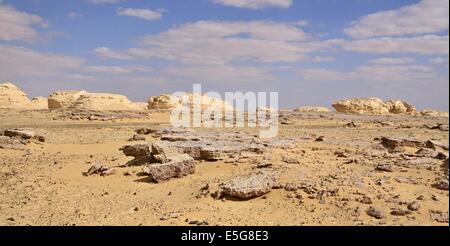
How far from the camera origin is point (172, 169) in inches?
337

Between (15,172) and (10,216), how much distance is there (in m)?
3.20

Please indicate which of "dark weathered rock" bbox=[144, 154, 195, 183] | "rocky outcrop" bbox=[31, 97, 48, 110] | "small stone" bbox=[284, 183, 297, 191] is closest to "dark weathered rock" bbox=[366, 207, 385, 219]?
"small stone" bbox=[284, 183, 297, 191]

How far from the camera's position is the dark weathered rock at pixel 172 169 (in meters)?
8.39

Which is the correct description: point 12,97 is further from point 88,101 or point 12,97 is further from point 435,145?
point 435,145

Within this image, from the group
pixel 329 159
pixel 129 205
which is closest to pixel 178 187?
pixel 129 205

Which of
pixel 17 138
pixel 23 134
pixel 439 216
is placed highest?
pixel 23 134

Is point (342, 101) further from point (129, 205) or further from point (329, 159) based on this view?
point (129, 205)

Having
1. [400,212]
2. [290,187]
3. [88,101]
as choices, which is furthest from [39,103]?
[400,212]

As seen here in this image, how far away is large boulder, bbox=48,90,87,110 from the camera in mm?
36531

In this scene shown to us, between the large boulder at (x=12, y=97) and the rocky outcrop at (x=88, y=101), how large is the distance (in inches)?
147

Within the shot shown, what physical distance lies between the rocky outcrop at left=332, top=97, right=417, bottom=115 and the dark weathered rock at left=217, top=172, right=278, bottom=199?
34.4 meters

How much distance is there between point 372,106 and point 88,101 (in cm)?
2467

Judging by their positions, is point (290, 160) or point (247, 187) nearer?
point (247, 187)

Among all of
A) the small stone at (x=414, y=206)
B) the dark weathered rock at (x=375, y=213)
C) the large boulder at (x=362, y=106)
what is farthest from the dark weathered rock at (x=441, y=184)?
the large boulder at (x=362, y=106)
